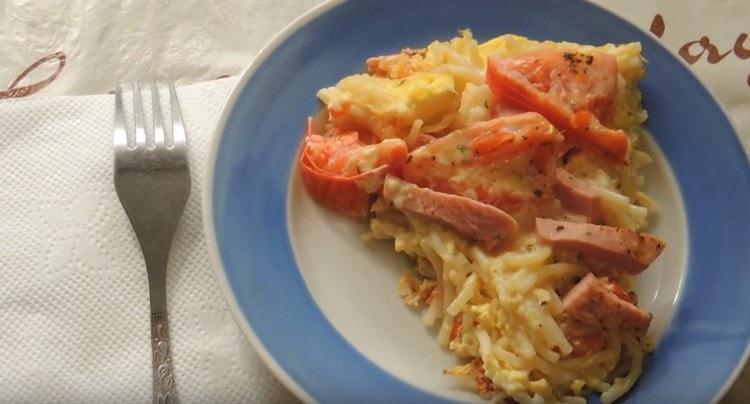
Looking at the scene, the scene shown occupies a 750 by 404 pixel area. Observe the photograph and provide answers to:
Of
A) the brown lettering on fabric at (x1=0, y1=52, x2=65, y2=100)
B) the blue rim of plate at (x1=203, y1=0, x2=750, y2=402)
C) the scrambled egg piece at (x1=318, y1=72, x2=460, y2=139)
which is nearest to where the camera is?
the blue rim of plate at (x1=203, y1=0, x2=750, y2=402)

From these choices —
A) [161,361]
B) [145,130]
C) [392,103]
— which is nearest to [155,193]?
[145,130]

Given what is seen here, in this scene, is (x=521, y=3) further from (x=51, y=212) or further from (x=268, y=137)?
(x=51, y=212)

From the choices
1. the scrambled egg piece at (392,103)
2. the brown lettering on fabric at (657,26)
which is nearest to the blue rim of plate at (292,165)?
the scrambled egg piece at (392,103)

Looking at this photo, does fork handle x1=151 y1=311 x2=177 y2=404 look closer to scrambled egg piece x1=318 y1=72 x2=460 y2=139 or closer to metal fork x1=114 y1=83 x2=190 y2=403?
metal fork x1=114 y1=83 x2=190 y2=403

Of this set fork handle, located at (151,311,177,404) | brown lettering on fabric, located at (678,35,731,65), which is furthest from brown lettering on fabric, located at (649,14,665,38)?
fork handle, located at (151,311,177,404)

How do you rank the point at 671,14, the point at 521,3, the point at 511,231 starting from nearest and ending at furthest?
the point at 511,231
the point at 521,3
the point at 671,14

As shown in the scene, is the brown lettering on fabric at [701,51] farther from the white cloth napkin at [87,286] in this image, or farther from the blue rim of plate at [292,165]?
the white cloth napkin at [87,286]

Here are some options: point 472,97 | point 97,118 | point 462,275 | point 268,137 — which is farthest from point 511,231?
point 97,118
